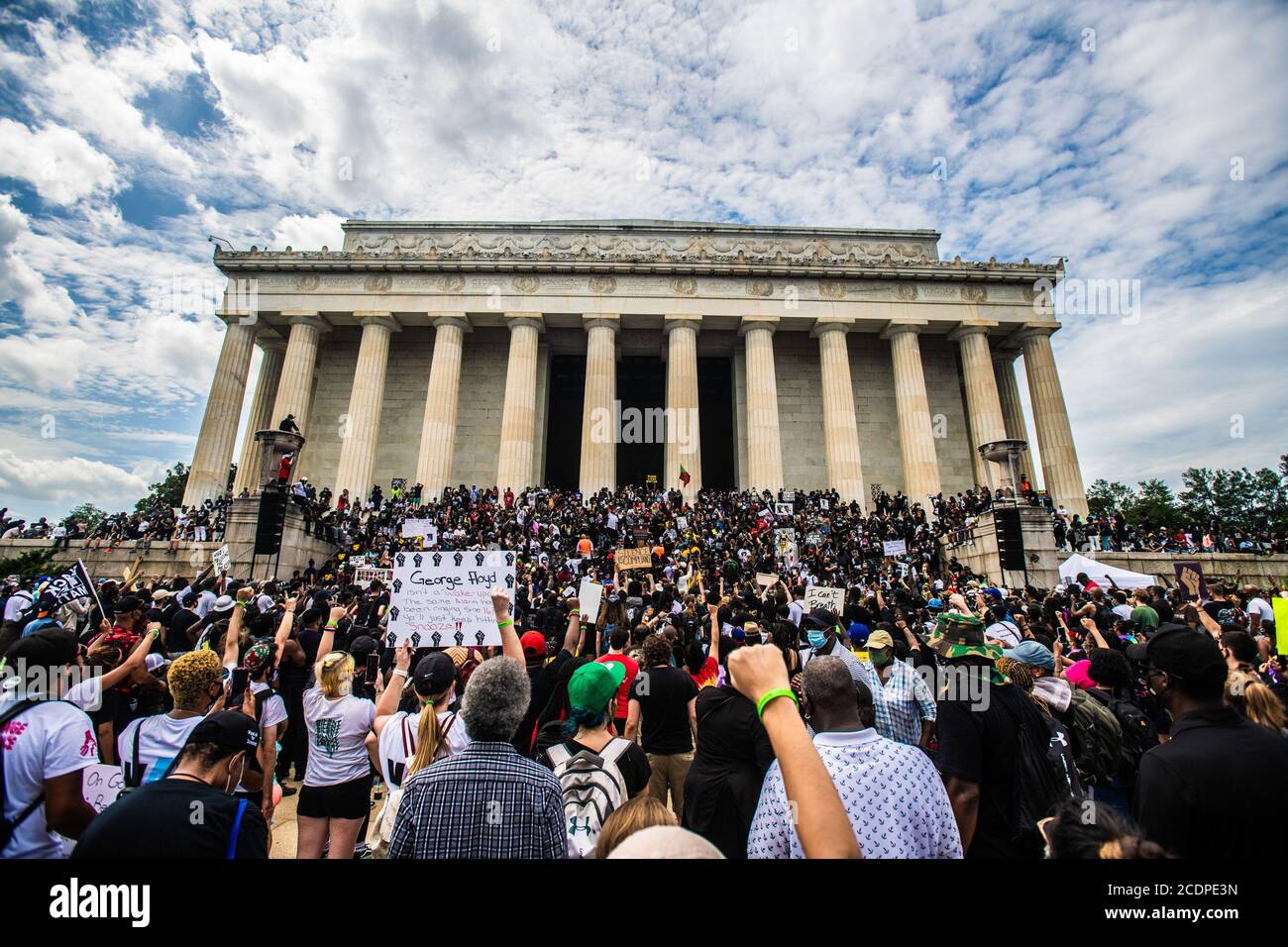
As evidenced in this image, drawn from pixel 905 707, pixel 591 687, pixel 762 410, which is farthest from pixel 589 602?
pixel 762 410

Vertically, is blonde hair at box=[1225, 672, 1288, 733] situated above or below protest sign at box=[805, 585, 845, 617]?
below

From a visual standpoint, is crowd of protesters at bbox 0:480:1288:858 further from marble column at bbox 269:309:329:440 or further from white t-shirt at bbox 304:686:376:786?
marble column at bbox 269:309:329:440

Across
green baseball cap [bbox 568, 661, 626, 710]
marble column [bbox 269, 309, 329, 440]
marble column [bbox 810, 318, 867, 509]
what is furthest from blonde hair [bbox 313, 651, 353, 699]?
marble column [bbox 269, 309, 329, 440]

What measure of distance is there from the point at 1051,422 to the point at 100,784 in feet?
123

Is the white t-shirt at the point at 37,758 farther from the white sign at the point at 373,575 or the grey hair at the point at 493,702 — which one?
the white sign at the point at 373,575

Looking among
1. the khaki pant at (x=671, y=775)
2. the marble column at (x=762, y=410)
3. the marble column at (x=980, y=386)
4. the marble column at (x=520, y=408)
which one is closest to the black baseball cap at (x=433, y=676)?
the khaki pant at (x=671, y=775)

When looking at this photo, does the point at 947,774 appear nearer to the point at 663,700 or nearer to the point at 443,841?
the point at 663,700

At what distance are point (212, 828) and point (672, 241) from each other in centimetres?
3921

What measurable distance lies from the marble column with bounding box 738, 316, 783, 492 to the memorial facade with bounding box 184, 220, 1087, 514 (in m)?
0.11

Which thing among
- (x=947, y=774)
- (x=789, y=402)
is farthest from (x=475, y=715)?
(x=789, y=402)

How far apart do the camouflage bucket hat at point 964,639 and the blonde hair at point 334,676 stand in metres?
4.29

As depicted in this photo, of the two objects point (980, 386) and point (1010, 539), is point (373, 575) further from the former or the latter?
point (980, 386)

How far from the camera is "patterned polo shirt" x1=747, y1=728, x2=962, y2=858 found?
7.95 ft
